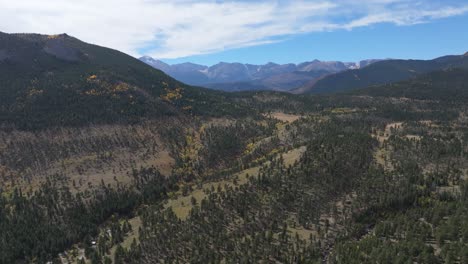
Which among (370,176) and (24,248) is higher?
(370,176)

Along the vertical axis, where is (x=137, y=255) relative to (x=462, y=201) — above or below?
below

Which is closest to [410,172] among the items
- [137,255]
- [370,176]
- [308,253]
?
[370,176]

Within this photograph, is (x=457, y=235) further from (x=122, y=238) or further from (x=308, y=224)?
(x=122, y=238)

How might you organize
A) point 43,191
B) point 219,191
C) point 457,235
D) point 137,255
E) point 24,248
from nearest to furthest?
point 457,235
point 137,255
point 24,248
point 219,191
point 43,191

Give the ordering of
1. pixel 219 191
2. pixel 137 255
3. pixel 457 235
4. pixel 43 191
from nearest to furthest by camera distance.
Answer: pixel 457 235
pixel 137 255
pixel 219 191
pixel 43 191

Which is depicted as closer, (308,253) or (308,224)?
(308,253)

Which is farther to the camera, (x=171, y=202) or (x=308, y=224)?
(x=171, y=202)

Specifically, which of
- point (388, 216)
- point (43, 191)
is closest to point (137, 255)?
point (43, 191)

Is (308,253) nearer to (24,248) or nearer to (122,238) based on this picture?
(122,238)

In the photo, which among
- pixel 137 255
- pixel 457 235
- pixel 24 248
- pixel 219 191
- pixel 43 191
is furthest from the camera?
pixel 43 191
